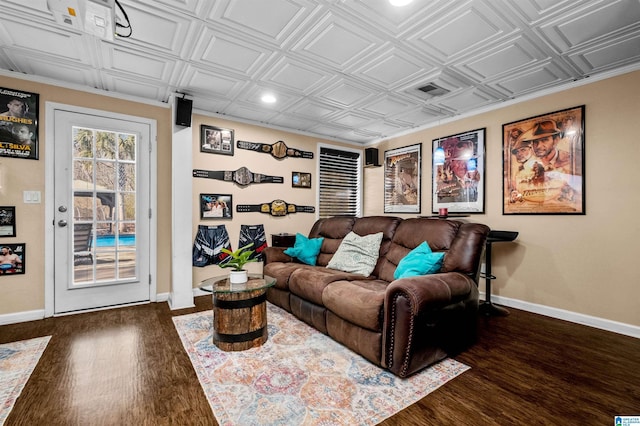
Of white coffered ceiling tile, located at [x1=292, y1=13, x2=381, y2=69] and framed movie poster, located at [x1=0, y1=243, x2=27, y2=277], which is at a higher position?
white coffered ceiling tile, located at [x1=292, y1=13, x2=381, y2=69]

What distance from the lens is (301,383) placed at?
1.92 meters

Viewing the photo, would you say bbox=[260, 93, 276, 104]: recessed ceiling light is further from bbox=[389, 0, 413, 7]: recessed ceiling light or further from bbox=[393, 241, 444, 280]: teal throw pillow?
bbox=[393, 241, 444, 280]: teal throw pillow

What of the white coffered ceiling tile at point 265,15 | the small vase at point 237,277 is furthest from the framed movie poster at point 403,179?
the small vase at point 237,277

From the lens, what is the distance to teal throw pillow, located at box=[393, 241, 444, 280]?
2492 millimetres

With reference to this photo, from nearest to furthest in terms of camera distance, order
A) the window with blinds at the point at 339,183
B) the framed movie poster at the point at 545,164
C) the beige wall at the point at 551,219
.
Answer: the beige wall at the point at 551,219
the framed movie poster at the point at 545,164
the window with blinds at the point at 339,183

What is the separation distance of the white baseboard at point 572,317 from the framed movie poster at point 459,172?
118 centimetres

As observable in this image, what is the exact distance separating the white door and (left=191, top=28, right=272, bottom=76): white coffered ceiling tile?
1532 millimetres

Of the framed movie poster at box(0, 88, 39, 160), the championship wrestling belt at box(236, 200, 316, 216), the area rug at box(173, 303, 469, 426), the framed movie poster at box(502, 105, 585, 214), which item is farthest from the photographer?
the championship wrestling belt at box(236, 200, 316, 216)

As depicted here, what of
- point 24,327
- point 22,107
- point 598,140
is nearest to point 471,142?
point 598,140

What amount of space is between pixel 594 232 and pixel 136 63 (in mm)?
4815

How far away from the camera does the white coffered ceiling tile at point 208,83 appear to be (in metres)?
3.01

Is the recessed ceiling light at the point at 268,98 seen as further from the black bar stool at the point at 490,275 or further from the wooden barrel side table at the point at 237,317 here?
the black bar stool at the point at 490,275

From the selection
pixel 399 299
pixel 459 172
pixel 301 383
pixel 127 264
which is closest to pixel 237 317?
pixel 301 383

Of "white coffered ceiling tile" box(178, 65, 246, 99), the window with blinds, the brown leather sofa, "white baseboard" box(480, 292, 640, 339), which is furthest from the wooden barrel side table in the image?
"white baseboard" box(480, 292, 640, 339)
